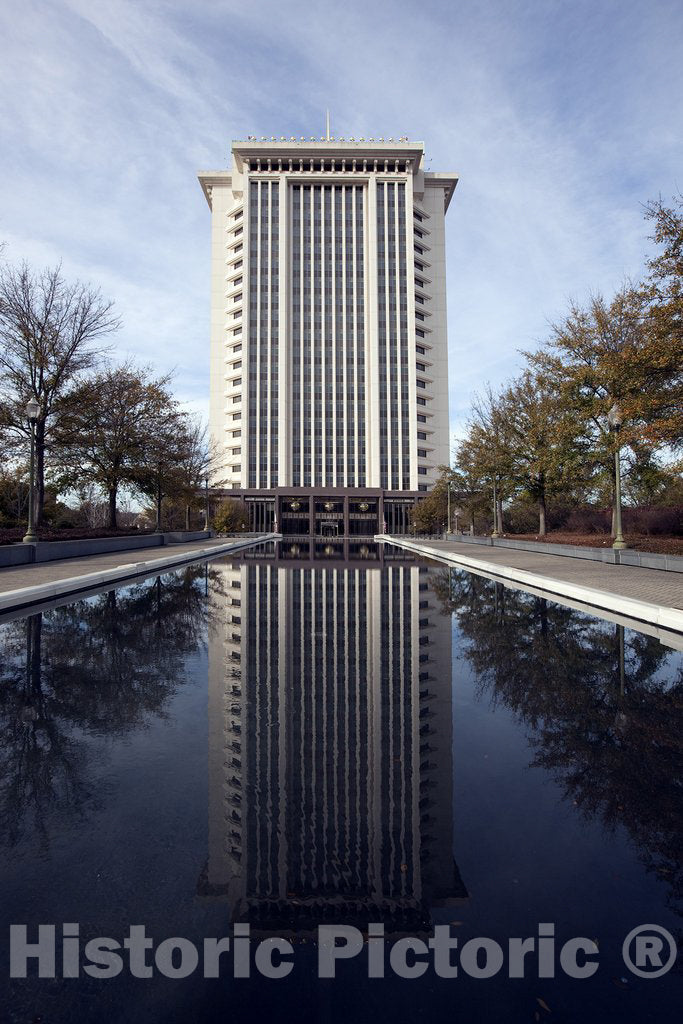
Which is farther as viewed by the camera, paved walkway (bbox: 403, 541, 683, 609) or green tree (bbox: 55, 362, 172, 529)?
green tree (bbox: 55, 362, 172, 529)

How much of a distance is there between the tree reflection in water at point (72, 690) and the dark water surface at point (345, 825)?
3 centimetres

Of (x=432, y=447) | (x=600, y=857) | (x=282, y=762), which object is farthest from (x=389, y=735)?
(x=432, y=447)

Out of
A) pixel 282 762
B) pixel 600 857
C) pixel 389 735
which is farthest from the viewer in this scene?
pixel 389 735

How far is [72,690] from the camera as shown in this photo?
593 centimetres

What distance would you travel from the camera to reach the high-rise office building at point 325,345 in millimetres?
82000

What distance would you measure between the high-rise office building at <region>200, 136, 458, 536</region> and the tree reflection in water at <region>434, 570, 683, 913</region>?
238 feet

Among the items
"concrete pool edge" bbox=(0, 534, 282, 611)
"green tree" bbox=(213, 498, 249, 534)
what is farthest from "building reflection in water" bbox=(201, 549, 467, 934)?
"green tree" bbox=(213, 498, 249, 534)

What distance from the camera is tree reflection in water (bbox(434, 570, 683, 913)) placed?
11.0 ft

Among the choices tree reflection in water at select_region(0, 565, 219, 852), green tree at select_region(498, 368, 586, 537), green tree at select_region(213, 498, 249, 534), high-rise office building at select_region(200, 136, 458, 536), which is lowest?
tree reflection in water at select_region(0, 565, 219, 852)

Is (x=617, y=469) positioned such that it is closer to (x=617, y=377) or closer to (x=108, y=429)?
(x=617, y=377)

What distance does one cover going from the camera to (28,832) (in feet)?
Result: 10.3

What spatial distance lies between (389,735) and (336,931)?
221 cm

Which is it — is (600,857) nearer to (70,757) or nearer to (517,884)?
(517,884)

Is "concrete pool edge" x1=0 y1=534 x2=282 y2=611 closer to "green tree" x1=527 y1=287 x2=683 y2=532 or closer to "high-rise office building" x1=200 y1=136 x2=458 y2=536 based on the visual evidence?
"green tree" x1=527 y1=287 x2=683 y2=532
